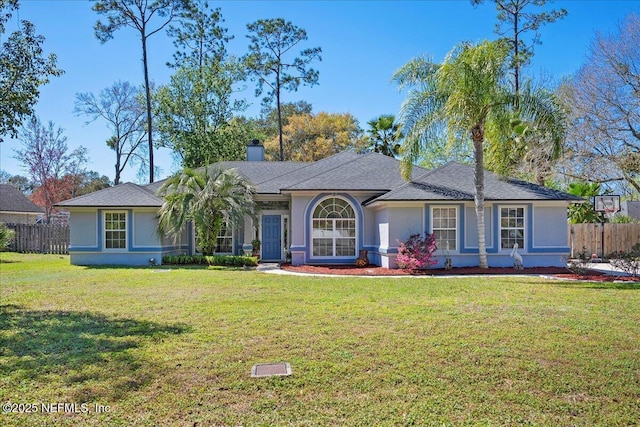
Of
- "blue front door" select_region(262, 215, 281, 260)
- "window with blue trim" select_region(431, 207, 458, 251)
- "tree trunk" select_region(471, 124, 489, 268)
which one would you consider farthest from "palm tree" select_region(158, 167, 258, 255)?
"tree trunk" select_region(471, 124, 489, 268)

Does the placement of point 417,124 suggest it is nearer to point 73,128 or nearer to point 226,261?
point 226,261

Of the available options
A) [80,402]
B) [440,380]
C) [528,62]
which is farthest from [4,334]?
[528,62]

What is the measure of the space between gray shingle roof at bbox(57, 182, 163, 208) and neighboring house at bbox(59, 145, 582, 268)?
4 centimetres

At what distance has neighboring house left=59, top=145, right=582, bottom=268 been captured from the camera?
54.9ft

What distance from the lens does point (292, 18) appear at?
117ft

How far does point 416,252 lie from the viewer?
1563cm

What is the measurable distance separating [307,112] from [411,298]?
35917mm

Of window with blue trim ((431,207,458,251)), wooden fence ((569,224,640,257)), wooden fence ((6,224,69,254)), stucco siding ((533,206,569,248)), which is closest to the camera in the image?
window with blue trim ((431,207,458,251))

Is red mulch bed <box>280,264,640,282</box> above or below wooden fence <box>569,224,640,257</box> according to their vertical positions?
below

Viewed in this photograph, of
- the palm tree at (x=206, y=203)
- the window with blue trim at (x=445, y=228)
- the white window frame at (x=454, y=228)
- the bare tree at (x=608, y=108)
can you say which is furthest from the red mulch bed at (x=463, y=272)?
the bare tree at (x=608, y=108)

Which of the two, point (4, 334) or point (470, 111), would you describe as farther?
point (470, 111)

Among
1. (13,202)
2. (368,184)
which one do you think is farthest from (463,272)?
(13,202)

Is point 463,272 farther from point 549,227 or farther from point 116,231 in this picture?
point 116,231

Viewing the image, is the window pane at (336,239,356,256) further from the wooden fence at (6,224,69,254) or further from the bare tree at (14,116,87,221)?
the bare tree at (14,116,87,221)
